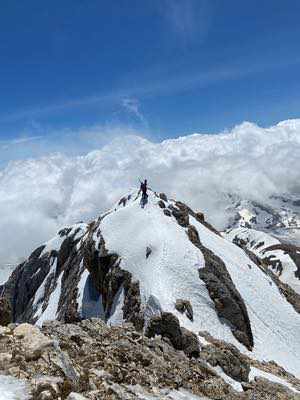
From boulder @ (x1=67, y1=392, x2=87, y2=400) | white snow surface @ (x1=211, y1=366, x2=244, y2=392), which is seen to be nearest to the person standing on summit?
white snow surface @ (x1=211, y1=366, x2=244, y2=392)

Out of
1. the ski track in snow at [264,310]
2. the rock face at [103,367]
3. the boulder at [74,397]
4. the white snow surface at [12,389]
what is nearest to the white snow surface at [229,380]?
the rock face at [103,367]

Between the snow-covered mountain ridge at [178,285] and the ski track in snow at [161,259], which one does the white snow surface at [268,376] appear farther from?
the ski track in snow at [161,259]

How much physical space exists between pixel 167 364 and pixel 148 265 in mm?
40859

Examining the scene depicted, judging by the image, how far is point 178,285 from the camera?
63812mm

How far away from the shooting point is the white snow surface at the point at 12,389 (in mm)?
16984

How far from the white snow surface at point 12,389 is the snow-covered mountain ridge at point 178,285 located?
75.5 feet

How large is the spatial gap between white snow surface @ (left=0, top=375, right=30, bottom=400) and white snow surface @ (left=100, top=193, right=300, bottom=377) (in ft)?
127

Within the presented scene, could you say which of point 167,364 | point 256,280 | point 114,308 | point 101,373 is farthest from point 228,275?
point 101,373

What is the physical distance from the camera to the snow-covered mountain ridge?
6021 centimetres

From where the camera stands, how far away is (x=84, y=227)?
12619 centimetres

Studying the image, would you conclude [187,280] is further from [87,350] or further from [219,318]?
[87,350]

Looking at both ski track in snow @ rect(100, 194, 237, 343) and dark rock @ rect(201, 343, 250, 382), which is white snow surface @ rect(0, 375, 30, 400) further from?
ski track in snow @ rect(100, 194, 237, 343)

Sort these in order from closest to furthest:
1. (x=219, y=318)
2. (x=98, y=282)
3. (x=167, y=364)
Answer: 1. (x=167, y=364)
2. (x=219, y=318)
3. (x=98, y=282)

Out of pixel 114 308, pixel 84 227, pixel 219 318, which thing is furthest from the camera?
pixel 84 227
